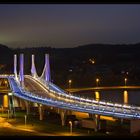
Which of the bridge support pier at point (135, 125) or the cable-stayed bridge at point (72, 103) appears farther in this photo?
the cable-stayed bridge at point (72, 103)

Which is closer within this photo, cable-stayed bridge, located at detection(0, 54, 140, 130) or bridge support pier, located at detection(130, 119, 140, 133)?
bridge support pier, located at detection(130, 119, 140, 133)

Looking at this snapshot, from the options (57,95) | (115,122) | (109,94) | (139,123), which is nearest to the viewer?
(139,123)

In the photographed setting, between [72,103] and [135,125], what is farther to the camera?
[72,103]

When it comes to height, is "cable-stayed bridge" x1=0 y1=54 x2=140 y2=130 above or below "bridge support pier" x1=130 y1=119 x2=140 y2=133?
above

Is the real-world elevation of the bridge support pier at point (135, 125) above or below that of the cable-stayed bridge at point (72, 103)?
below

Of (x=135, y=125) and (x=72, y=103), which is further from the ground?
(x=72, y=103)
